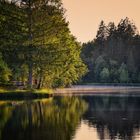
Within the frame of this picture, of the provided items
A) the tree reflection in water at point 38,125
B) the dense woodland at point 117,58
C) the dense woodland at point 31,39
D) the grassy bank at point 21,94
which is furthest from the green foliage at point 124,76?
the tree reflection in water at point 38,125

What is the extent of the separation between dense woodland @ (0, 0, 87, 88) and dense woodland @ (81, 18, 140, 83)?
80409mm

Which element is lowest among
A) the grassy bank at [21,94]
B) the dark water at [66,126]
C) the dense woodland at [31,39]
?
the dark water at [66,126]

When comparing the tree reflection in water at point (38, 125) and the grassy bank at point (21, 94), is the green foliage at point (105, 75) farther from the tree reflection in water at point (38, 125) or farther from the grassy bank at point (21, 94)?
the tree reflection in water at point (38, 125)

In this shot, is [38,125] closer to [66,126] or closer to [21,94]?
[66,126]

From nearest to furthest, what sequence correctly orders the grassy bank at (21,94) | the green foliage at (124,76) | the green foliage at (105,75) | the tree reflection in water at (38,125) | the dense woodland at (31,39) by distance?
the tree reflection in water at (38,125) < the grassy bank at (21,94) < the dense woodland at (31,39) < the green foliage at (124,76) < the green foliage at (105,75)

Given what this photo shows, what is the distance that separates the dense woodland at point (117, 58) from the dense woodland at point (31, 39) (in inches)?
3166

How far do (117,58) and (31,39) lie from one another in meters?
104

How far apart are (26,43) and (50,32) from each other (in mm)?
5006

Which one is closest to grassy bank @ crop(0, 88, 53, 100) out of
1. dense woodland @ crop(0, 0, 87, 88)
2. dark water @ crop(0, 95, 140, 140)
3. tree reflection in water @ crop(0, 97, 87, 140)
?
dense woodland @ crop(0, 0, 87, 88)

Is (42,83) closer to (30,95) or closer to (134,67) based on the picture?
(30,95)

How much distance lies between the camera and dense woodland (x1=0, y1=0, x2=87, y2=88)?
250 ft

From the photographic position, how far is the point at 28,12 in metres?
77.8

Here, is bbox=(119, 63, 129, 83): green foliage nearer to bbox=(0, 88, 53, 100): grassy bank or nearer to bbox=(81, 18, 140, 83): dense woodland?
bbox=(81, 18, 140, 83): dense woodland

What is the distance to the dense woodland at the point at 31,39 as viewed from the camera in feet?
250
